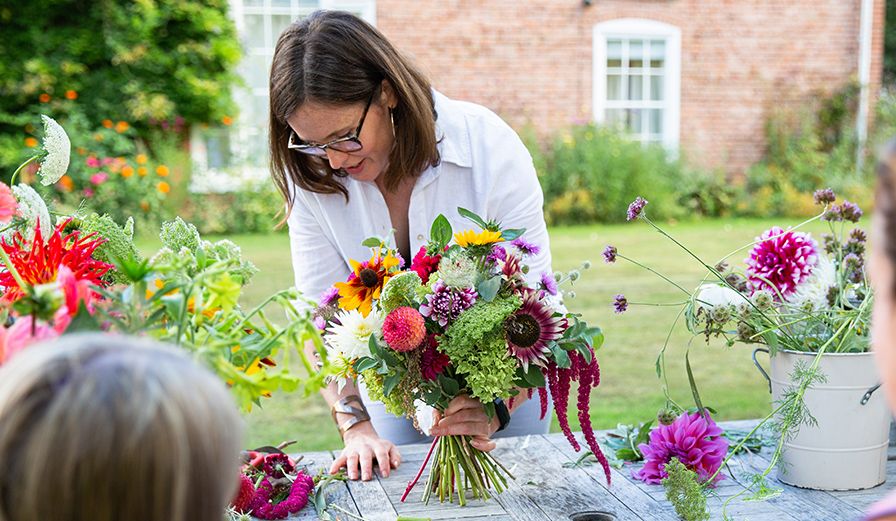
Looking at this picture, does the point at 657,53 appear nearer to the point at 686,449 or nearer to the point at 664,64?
the point at 664,64

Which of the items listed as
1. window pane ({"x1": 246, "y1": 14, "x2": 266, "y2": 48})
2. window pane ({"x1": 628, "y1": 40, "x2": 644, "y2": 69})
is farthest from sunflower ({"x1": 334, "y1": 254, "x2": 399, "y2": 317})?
window pane ({"x1": 628, "y1": 40, "x2": 644, "y2": 69})

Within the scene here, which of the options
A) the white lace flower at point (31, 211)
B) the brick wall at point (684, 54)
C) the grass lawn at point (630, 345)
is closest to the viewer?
the white lace flower at point (31, 211)

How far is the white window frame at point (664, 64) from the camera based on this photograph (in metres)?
12.5

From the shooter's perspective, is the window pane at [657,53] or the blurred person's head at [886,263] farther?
the window pane at [657,53]

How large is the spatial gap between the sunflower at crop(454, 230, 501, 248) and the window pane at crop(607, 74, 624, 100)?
37.6 ft

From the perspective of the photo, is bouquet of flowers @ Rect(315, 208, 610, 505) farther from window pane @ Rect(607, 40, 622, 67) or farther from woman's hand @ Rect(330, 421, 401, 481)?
window pane @ Rect(607, 40, 622, 67)

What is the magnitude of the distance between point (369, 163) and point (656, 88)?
11079 millimetres

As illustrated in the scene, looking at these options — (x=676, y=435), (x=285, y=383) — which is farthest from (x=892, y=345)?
(x=676, y=435)

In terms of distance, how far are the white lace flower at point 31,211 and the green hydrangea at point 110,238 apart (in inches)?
3.0

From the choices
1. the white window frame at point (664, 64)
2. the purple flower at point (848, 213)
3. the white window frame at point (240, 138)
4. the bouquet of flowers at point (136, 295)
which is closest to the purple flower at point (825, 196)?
the purple flower at point (848, 213)

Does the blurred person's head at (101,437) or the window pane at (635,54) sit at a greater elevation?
the window pane at (635,54)

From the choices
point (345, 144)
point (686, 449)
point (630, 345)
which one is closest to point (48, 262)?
point (345, 144)

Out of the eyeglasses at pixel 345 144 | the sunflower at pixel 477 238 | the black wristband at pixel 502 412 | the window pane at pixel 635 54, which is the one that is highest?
the window pane at pixel 635 54

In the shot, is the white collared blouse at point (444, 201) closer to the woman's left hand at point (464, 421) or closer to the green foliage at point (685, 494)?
the woman's left hand at point (464, 421)
